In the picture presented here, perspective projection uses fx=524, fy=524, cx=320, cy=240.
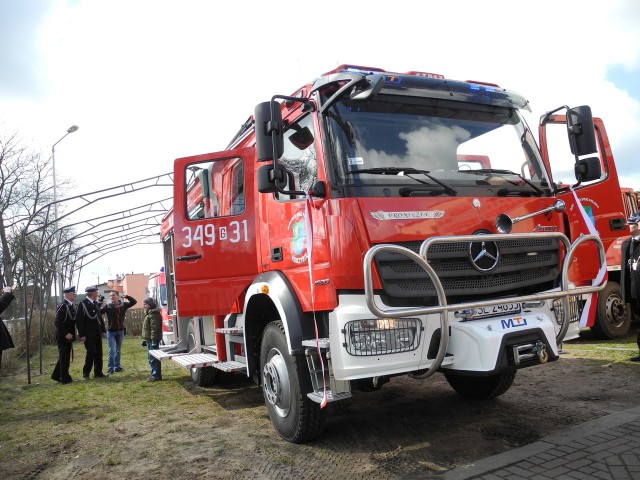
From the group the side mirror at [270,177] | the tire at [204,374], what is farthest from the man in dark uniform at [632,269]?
the tire at [204,374]

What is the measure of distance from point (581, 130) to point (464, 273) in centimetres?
194

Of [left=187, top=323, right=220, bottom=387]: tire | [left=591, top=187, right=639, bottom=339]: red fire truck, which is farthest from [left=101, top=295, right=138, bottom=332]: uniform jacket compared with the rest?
[left=591, top=187, right=639, bottom=339]: red fire truck

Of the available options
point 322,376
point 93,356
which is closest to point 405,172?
point 322,376

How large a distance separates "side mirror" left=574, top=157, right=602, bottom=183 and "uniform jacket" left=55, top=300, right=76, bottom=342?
29.3ft

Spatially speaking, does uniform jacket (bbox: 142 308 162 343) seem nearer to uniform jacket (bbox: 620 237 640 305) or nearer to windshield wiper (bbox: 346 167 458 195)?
windshield wiper (bbox: 346 167 458 195)

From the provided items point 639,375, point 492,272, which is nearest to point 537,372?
point 639,375

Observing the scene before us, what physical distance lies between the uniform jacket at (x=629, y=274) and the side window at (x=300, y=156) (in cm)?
444

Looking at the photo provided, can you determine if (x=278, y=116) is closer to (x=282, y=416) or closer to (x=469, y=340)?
(x=469, y=340)

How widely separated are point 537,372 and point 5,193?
28.3 meters

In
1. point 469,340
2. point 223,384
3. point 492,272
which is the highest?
point 492,272

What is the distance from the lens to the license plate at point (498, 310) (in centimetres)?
386

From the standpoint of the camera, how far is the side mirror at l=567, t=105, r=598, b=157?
4.65 metres

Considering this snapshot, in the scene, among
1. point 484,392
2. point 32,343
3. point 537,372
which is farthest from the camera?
point 32,343

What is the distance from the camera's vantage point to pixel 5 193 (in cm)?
2711
